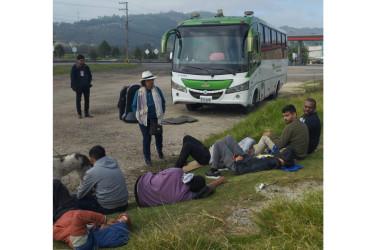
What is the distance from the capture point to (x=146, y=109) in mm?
7652

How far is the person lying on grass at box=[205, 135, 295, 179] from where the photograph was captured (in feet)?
20.3

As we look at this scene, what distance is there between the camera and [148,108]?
25.6ft

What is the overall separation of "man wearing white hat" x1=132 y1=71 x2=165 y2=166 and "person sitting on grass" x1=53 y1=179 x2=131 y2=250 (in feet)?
11.5

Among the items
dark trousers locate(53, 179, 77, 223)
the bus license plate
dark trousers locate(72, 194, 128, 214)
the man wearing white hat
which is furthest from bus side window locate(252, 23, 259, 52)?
dark trousers locate(53, 179, 77, 223)

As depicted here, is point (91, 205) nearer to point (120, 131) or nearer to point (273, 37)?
point (120, 131)

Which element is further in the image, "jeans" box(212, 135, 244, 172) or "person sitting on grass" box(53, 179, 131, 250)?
"jeans" box(212, 135, 244, 172)

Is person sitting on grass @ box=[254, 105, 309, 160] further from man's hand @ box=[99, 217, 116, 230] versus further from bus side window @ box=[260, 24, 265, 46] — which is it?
bus side window @ box=[260, 24, 265, 46]

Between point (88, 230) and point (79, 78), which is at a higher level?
point (79, 78)

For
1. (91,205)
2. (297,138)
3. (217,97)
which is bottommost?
(91,205)

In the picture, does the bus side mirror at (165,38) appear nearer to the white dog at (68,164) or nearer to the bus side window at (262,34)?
the bus side window at (262,34)

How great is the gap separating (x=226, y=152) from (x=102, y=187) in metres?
2.30

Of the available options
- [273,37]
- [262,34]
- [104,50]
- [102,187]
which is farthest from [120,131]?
[104,50]

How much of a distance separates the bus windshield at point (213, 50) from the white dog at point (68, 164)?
7512 millimetres
